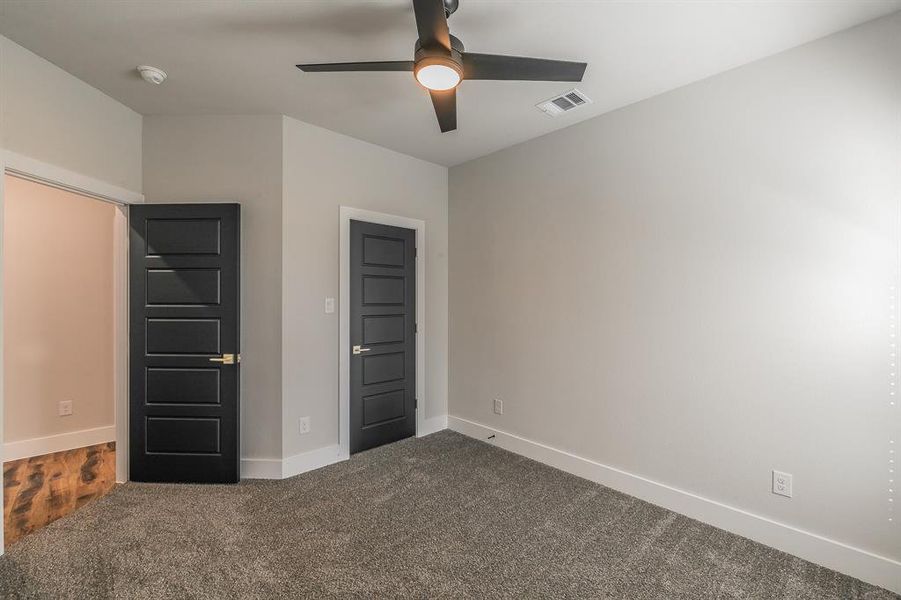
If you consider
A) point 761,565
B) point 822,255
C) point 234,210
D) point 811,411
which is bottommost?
point 761,565

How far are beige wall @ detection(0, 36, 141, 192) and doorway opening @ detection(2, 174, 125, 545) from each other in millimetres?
596

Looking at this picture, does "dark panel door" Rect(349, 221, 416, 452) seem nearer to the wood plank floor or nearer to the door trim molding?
the door trim molding

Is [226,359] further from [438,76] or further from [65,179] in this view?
[438,76]

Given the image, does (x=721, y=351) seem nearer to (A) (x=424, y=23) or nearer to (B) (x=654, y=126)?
(B) (x=654, y=126)

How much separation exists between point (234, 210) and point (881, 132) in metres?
3.84

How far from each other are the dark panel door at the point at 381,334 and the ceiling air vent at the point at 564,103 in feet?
5.46

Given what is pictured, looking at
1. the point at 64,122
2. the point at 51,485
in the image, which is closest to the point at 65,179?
the point at 64,122

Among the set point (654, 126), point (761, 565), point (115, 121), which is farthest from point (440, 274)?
point (761, 565)

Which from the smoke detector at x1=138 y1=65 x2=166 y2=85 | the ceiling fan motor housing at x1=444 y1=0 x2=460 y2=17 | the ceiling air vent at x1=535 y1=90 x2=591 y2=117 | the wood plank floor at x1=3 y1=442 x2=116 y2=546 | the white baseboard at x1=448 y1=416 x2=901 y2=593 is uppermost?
the ceiling air vent at x1=535 y1=90 x2=591 y2=117

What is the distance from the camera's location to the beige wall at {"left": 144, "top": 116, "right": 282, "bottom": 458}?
3.09 meters

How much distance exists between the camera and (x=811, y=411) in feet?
7.22

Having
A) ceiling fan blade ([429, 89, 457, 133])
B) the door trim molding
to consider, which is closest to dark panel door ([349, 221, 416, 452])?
ceiling fan blade ([429, 89, 457, 133])

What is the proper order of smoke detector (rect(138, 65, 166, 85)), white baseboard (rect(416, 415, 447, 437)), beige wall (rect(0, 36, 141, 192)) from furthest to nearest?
white baseboard (rect(416, 415, 447, 437)) → smoke detector (rect(138, 65, 166, 85)) → beige wall (rect(0, 36, 141, 192))

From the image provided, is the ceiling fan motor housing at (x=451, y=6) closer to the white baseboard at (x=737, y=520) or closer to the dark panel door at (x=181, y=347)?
the dark panel door at (x=181, y=347)
